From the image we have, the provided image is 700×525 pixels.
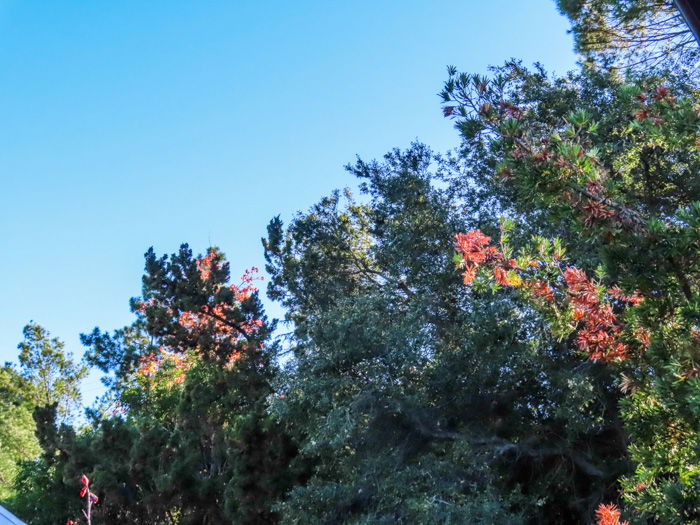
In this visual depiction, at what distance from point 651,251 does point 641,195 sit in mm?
6693

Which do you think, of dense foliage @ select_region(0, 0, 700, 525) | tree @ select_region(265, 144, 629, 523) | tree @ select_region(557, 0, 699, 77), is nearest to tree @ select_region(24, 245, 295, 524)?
dense foliage @ select_region(0, 0, 700, 525)

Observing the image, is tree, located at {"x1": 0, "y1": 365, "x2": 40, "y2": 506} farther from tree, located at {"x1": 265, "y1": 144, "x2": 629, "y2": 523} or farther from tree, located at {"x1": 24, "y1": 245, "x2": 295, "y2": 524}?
tree, located at {"x1": 265, "y1": 144, "x2": 629, "y2": 523}

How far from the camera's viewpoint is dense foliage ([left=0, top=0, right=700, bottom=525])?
2.76 meters

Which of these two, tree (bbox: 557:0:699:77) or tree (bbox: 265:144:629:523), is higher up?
tree (bbox: 557:0:699:77)

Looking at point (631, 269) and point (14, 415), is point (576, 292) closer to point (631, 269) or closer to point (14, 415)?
point (631, 269)

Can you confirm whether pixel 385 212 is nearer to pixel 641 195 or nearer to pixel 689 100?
pixel 641 195

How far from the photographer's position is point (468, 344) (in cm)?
823

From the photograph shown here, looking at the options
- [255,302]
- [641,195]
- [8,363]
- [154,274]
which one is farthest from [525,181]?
[8,363]

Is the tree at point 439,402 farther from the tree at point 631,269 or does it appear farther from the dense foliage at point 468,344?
the tree at point 631,269

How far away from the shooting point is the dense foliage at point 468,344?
2.76 m

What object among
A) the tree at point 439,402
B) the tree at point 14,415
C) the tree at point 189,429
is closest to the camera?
the tree at point 439,402

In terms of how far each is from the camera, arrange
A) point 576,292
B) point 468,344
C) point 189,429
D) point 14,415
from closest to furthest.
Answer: point 576,292 < point 468,344 < point 189,429 < point 14,415

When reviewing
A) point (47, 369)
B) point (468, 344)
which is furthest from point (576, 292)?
point (47, 369)

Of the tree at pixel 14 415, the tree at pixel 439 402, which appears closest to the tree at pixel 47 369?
the tree at pixel 14 415
